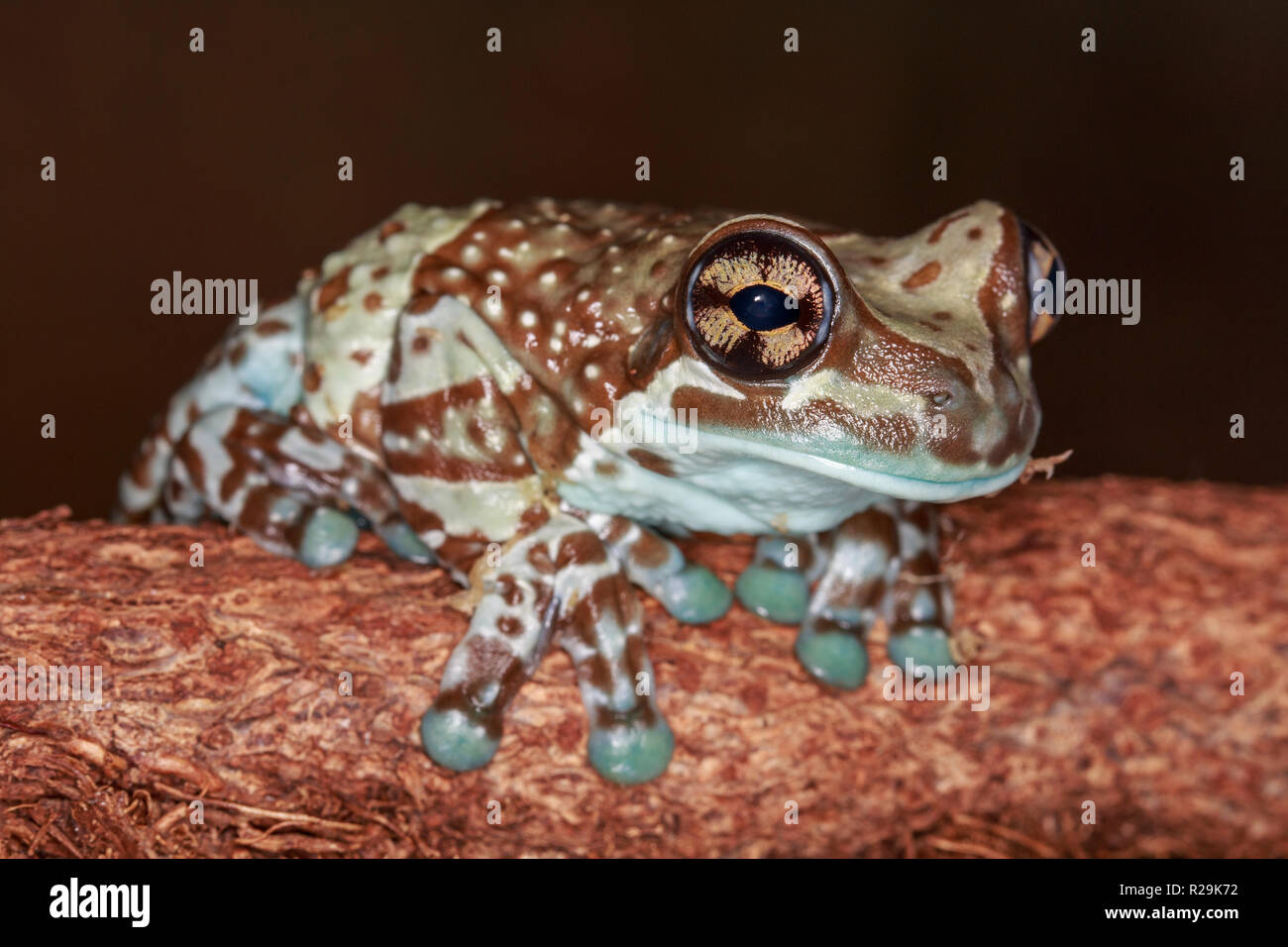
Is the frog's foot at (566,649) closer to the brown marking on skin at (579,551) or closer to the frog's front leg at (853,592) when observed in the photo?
the brown marking on skin at (579,551)

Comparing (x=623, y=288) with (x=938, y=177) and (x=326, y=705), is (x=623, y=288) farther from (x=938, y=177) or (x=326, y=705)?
(x=938, y=177)

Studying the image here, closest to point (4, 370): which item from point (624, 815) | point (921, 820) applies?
point (624, 815)

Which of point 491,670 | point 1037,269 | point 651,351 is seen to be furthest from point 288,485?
point 1037,269

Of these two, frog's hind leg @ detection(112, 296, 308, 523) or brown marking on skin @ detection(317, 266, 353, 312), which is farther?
frog's hind leg @ detection(112, 296, 308, 523)

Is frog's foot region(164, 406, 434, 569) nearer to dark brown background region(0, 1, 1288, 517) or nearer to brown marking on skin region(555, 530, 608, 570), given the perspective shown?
brown marking on skin region(555, 530, 608, 570)
